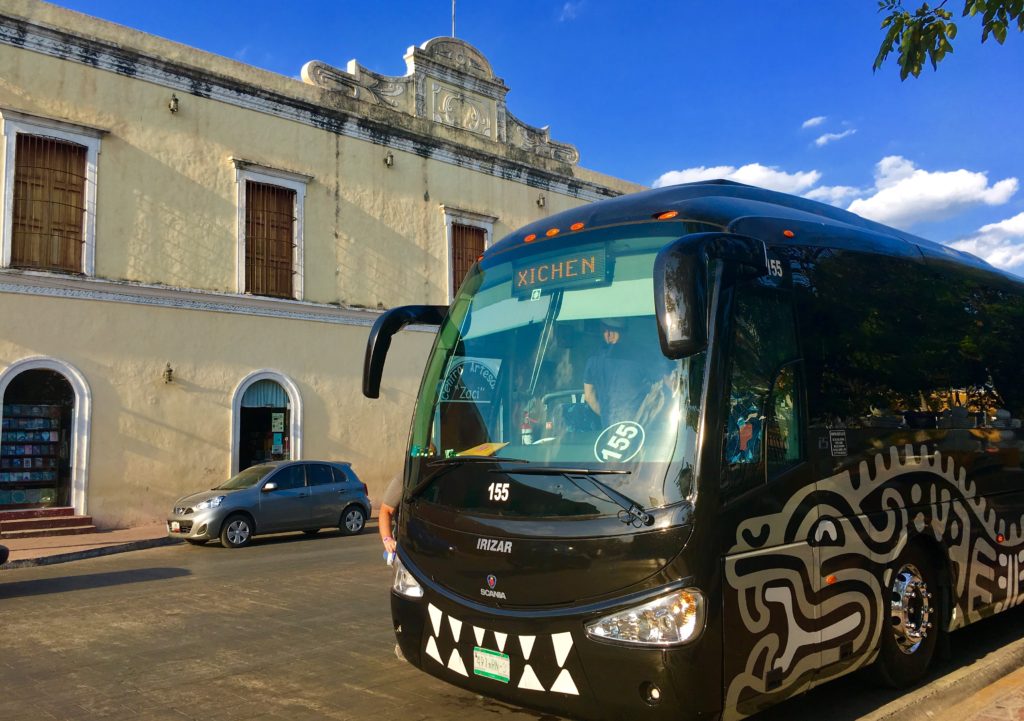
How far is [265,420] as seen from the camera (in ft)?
62.7

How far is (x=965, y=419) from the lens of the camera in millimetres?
5785

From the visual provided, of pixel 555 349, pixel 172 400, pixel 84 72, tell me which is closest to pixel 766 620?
pixel 555 349

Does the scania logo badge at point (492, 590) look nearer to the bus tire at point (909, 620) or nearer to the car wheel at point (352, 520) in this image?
the bus tire at point (909, 620)

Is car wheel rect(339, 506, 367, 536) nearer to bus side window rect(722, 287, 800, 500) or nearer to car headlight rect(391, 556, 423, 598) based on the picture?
car headlight rect(391, 556, 423, 598)

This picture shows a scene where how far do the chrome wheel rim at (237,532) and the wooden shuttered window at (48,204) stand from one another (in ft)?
21.5

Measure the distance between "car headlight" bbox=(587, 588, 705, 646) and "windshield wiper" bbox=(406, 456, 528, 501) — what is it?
0.98 metres

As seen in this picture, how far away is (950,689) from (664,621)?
242cm

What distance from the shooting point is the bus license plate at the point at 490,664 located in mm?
3920

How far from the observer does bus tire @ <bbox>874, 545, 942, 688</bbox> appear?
484cm

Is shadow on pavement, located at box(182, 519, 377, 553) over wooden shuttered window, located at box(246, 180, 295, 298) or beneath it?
beneath

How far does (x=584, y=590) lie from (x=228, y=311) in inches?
641

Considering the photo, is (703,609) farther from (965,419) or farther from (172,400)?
(172,400)

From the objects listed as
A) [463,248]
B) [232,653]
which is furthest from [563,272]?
[463,248]

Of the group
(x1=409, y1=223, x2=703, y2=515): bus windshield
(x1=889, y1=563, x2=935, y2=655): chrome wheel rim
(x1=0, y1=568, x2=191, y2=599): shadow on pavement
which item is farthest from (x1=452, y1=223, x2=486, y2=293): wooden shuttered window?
(x1=889, y1=563, x2=935, y2=655): chrome wheel rim
